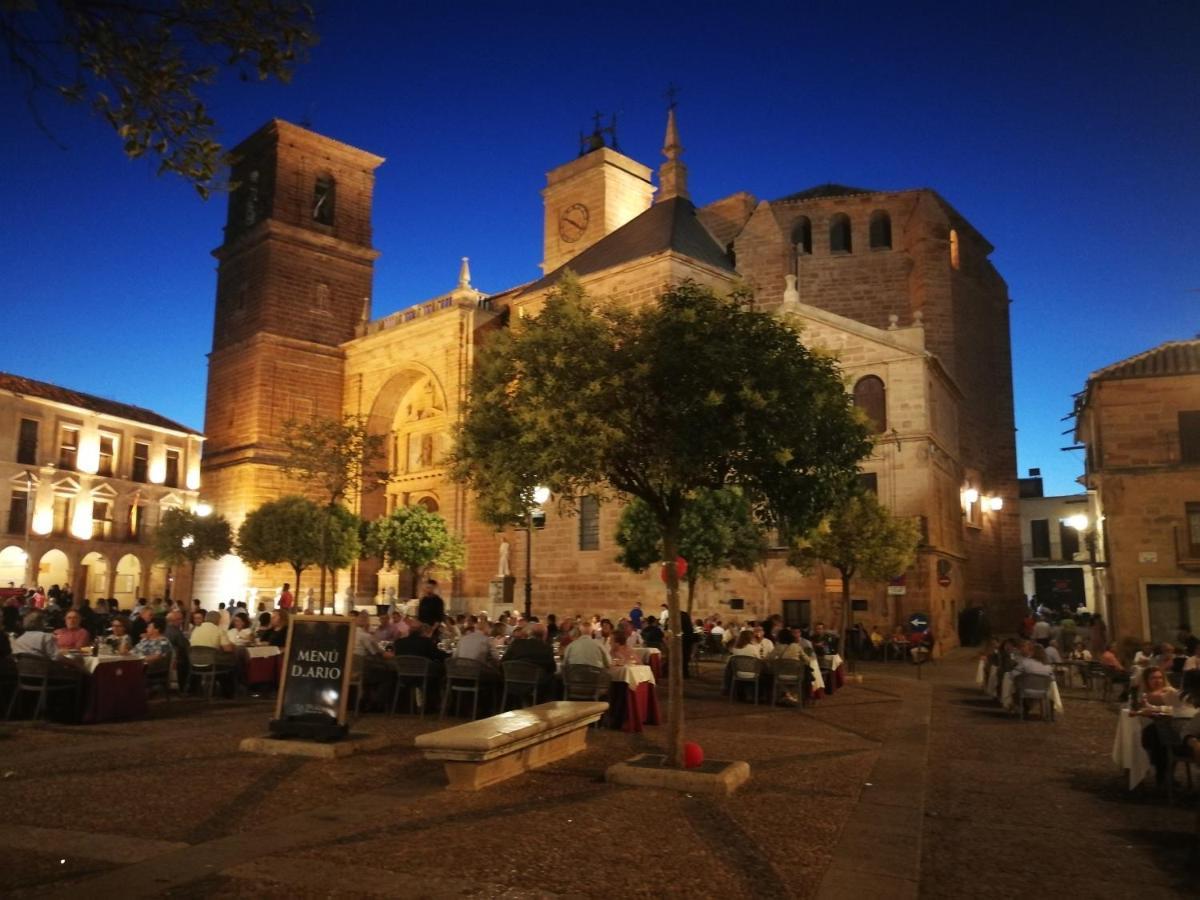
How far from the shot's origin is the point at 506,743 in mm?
7117

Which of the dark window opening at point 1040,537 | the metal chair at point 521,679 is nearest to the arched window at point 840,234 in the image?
the dark window opening at point 1040,537

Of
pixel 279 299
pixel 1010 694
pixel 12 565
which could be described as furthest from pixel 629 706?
pixel 12 565

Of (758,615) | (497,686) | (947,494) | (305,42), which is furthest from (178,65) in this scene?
(947,494)

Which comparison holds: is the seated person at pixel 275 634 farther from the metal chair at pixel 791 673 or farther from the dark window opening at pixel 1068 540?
the dark window opening at pixel 1068 540

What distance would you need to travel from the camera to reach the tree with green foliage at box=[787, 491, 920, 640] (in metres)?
17.7

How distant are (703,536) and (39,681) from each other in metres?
13.0

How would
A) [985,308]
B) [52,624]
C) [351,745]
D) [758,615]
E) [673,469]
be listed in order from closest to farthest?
Answer: 1. [673,469]
2. [351,745]
3. [52,624]
4. [758,615]
5. [985,308]

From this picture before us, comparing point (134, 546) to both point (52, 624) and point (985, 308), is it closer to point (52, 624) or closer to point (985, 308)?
point (52, 624)

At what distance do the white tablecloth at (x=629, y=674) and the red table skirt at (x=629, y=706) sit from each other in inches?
2.7

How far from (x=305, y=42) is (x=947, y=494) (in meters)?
27.3

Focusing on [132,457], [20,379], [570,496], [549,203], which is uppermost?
[549,203]

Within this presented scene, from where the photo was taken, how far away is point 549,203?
40.2 metres

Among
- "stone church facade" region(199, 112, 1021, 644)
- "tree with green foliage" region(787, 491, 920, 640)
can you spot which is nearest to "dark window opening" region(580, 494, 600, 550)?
"stone church facade" region(199, 112, 1021, 644)

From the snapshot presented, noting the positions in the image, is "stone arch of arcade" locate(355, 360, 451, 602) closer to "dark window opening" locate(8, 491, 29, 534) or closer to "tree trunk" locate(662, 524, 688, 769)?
→ "dark window opening" locate(8, 491, 29, 534)
